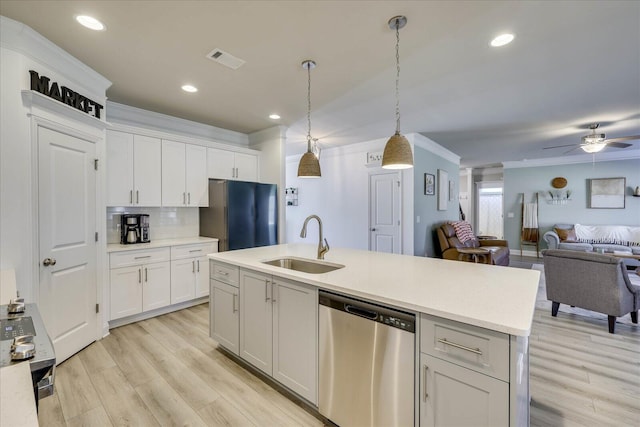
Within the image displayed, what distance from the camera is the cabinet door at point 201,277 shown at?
3.76 m

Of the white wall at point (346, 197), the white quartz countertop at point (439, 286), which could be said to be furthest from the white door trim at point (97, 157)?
the white wall at point (346, 197)

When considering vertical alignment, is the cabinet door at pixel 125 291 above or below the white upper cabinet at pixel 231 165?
below

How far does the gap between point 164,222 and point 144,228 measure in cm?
37

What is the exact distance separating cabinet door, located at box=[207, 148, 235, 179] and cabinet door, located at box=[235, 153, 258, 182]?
0.33 feet

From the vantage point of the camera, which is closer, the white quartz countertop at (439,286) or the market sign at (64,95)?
the white quartz countertop at (439,286)

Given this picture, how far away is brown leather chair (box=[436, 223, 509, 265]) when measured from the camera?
4964 mm

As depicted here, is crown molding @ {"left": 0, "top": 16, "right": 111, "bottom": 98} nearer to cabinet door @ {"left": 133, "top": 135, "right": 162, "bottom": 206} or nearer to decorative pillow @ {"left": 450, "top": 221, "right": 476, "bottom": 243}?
cabinet door @ {"left": 133, "top": 135, "right": 162, "bottom": 206}

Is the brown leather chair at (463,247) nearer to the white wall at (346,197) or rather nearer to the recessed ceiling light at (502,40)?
the white wall at (346,197)

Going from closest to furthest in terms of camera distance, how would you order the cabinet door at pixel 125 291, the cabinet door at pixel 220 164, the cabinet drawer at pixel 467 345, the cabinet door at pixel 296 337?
1. the cabinet drawer at pixel 467 345
2. the cabinet door at pixel 296 337
3. the cabinet door at pixel 125 291
4. the cabinet door at pixel 220 164

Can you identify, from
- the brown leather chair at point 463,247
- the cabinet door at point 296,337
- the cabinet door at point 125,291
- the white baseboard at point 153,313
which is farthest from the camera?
the brown leather chair at point 463,247

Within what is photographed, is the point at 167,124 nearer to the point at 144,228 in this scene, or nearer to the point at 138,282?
the point at 144,228

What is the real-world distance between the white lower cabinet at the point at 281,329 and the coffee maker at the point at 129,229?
2.08 m

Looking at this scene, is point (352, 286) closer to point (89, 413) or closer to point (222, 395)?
point (222, 395)

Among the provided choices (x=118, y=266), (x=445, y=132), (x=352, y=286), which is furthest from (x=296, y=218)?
(x=352, y=286)
